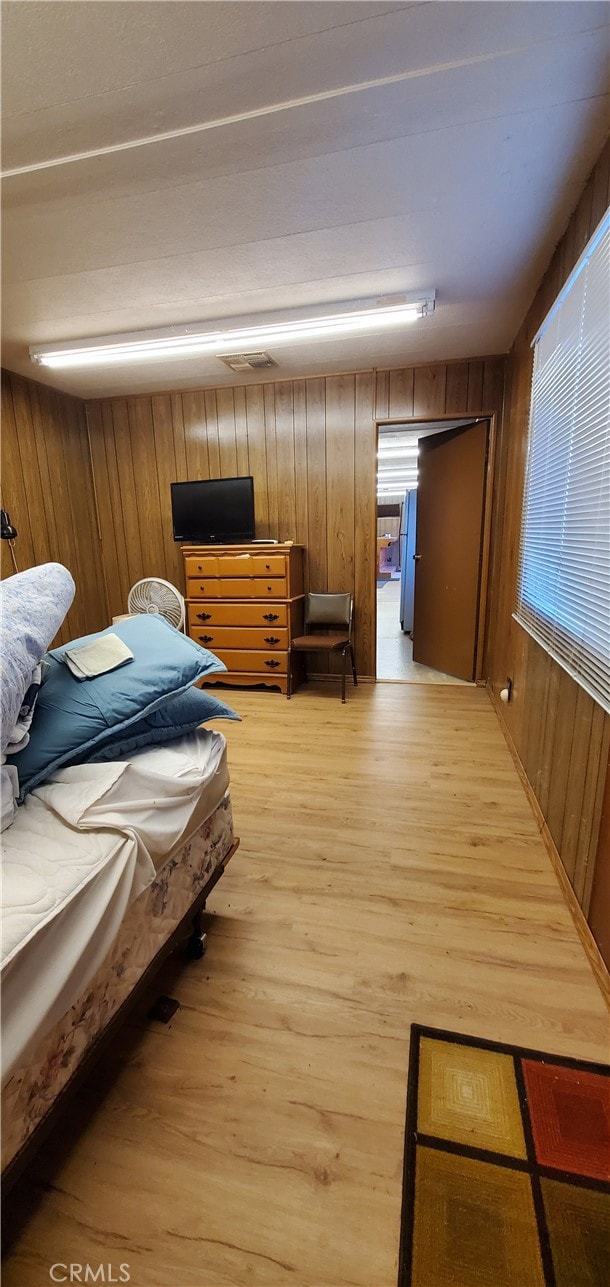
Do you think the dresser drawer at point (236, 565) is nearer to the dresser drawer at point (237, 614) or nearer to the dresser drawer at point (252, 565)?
the dresser drawer at point (252, 565)

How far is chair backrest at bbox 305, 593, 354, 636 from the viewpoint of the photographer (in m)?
3.71

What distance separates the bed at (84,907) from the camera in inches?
27.7

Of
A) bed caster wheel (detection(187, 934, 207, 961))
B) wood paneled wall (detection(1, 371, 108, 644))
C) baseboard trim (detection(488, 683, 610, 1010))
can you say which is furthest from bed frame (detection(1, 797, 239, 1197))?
wood paneled wall (detection(1, 371, 108, 644))

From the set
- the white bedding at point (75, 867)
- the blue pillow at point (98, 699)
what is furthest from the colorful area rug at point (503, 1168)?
the blue pillow at point (98, 699)

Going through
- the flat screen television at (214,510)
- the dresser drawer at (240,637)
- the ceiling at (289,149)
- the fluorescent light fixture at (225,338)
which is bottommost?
the dresser drawer at (240,637)

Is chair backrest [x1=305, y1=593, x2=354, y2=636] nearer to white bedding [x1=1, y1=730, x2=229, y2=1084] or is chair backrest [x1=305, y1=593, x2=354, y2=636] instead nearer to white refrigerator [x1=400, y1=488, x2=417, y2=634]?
white refrigerator [x1=400, y1=488, x2=417, y2=634]

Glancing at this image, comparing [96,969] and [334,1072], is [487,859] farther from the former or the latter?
[96,969]

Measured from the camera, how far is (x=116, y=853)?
2.91 ft

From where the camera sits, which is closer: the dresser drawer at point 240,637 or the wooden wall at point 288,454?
the wooden wall at point 288,454

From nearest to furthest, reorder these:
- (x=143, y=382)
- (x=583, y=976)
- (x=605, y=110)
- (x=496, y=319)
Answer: (x=583, y=976) < (x=605, y=110) < (x=496, y=319) < (x=143, y=382)

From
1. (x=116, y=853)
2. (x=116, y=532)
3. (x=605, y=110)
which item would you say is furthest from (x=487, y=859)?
(x=116, y=532)

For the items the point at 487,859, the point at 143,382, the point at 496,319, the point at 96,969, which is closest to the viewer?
the point at 96,969

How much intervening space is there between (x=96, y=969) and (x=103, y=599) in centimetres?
408

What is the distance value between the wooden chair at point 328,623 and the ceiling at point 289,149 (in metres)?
1.97
